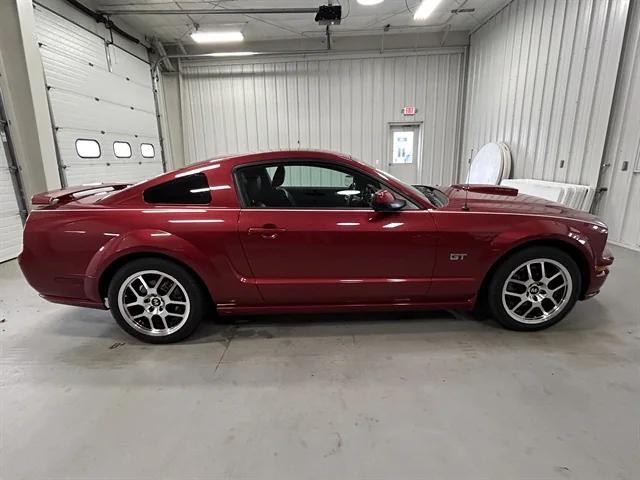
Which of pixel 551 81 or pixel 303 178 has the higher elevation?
pixel 551 81

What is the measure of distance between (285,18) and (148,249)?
637cm

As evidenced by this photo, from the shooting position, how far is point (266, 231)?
2020mm

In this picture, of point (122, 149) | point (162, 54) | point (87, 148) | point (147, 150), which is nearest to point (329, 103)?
point (162, 54)

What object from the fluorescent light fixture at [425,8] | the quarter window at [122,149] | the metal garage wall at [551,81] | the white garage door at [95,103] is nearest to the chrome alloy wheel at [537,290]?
the metal garage wall at [551,81]

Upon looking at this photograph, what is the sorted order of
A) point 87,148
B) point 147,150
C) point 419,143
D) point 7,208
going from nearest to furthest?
1. point 7,208
2. point 87,148
3. point 147,150
4. point 419,143

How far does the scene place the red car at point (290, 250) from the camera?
2031 millimetres

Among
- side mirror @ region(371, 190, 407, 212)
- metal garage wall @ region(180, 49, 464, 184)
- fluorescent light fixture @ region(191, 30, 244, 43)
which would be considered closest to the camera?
side mirror @ region(371, 190, 407, 212)

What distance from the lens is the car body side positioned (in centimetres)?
203

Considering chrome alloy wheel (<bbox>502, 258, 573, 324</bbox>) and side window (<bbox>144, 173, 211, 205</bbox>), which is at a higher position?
side window (<bbox>144, 173, 211, 205</bbox>)

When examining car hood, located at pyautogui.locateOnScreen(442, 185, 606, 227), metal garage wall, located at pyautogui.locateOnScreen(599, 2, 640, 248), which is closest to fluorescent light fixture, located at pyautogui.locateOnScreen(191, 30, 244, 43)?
car hood, located at pyautogui.locateOnScreen(442, 185, 606, 227)

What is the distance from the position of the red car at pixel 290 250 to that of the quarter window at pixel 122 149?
4.85 m

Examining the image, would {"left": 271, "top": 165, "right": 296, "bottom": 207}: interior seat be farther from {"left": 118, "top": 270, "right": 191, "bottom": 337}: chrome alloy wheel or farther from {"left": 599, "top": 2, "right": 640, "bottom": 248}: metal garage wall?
{"left": 599, "top": 2, "right": 640, "bottom": 248}: metal garage wall

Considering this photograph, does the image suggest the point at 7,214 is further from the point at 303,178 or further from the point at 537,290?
the point at 537,290

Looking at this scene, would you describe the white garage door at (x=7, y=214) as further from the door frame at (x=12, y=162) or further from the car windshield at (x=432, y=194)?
the car windshield at (x=432, y=194)
